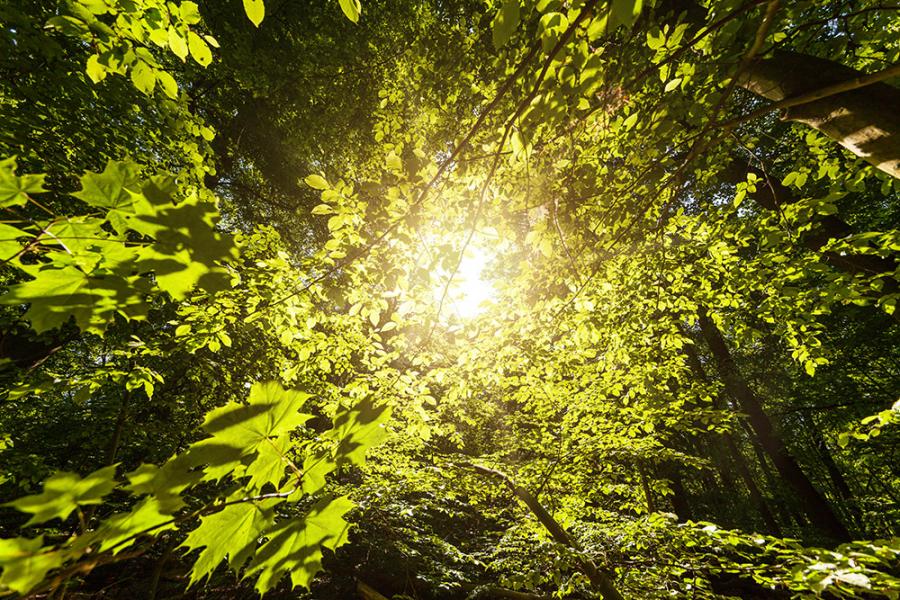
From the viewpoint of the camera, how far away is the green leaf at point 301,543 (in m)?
0.80

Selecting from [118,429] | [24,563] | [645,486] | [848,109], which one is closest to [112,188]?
[24,563]

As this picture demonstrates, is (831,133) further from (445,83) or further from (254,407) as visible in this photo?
(445,83)

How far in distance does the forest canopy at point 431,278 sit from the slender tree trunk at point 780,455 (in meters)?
0.13

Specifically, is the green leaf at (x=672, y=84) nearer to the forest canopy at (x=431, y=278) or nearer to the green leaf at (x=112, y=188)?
the forest canopy at (x=431, y=278)

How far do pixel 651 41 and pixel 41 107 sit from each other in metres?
6.76

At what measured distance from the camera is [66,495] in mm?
585

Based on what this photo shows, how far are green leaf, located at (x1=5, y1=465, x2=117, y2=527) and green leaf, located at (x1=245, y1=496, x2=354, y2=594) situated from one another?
34 centimetres

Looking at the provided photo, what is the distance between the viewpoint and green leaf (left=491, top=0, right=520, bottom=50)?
1.21 metres

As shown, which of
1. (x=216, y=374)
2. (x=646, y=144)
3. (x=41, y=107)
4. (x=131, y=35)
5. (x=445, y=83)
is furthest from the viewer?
(x=216, y=374)

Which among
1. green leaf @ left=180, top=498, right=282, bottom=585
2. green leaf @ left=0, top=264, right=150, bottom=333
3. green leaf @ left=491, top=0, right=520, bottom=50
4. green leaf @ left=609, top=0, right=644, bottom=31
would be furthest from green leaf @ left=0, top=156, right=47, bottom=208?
green leaf @ left=609, top=0, right=644, bottom=31

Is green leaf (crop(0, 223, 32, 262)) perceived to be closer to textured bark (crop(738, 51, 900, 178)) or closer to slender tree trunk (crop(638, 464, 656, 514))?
textured bark (crop(738, 51, 900, 178))

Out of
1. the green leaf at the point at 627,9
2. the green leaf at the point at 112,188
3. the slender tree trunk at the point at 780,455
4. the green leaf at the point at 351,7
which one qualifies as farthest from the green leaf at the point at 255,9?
the slender tree trunk at the point at 780,455

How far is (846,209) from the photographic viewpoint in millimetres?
8625

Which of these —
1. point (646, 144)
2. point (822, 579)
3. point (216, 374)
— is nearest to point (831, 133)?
point (646, 144)
